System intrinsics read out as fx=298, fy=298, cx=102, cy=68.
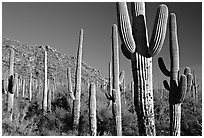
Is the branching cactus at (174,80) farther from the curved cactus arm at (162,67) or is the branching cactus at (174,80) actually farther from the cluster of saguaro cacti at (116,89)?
the cluster of saguaro cacti at (116,89)

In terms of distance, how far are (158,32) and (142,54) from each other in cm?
52

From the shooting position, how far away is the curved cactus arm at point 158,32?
5594mm

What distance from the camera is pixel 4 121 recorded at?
12.4 m

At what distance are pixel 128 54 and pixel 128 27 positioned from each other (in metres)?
0.62

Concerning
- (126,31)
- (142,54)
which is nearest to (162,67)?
(142,54)

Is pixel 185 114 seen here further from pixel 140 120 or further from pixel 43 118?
pixel 140 120

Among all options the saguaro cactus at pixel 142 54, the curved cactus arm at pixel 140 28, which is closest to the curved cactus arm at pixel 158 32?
the saguaro cactus at pixel 142 54

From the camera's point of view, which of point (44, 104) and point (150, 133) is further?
point (44, 104)

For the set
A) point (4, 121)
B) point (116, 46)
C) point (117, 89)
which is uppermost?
point (116, 46)

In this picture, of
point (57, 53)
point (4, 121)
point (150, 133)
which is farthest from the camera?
point (57, 53)

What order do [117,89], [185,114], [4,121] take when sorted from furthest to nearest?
1. [185,114]
2. [4,121]
3. [117,89]

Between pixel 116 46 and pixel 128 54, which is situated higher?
pixel 116 46

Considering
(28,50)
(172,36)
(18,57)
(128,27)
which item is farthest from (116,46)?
(28,50)

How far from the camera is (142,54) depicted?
580 centimetres
